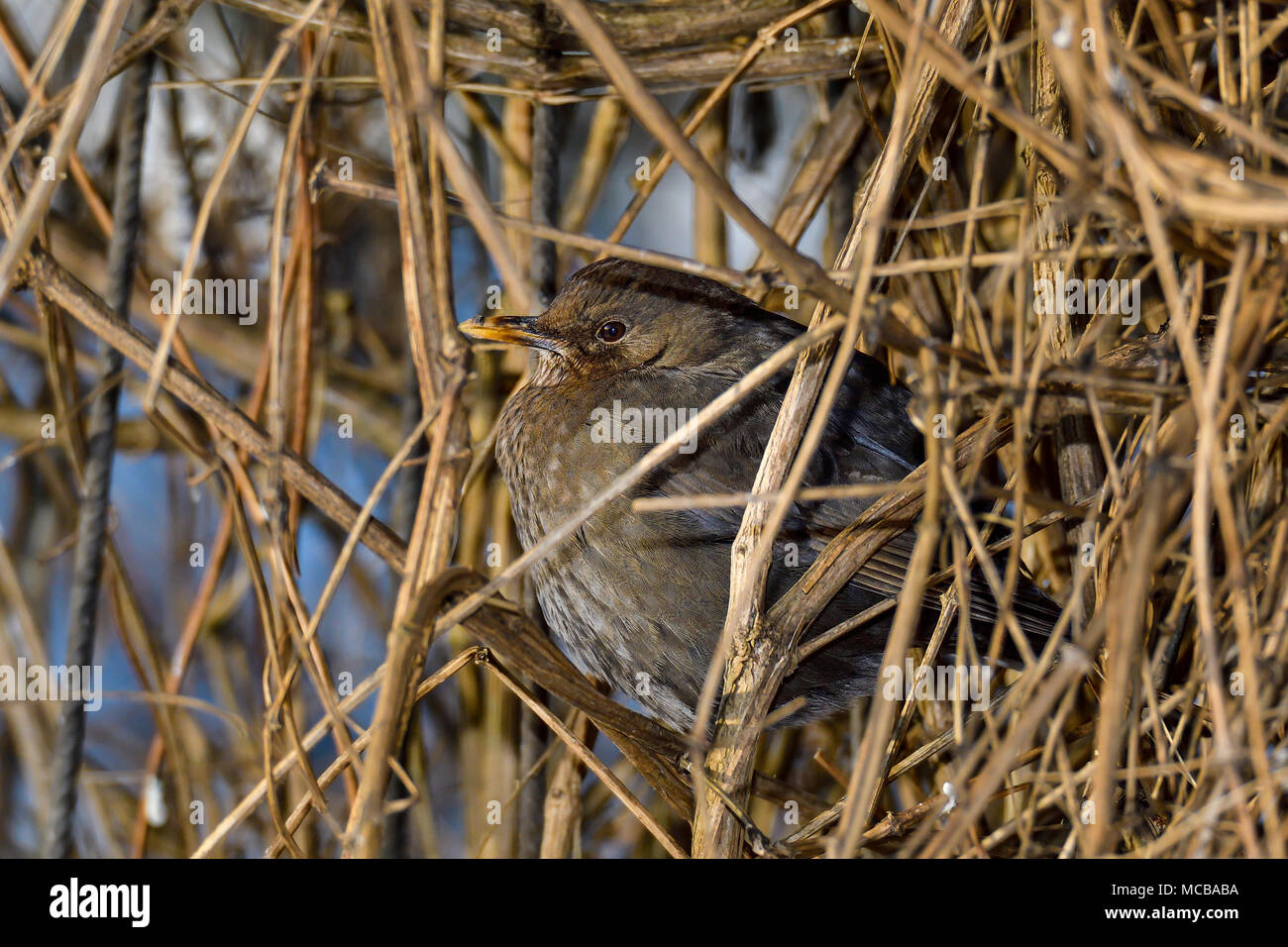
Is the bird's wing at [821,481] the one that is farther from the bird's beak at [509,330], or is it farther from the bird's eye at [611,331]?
the bird's beak at [509,330]

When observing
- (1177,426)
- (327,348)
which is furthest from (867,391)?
(327,348)

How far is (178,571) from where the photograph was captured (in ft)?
14.5

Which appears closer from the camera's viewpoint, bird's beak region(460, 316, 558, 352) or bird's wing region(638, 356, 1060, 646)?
bird's wing region(638, 356, 1060, 646)

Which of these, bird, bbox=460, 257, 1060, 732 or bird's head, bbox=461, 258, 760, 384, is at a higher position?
bird's head, bbox=461, 258, 760, 384

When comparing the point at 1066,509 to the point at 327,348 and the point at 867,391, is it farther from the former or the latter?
the point at 327,348

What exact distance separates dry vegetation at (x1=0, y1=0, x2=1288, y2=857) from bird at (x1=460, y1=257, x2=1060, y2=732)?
0.18 metres

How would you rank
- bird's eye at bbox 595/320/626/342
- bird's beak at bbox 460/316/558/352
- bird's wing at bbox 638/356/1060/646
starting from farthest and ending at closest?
bird's eye at bbox 595/320/626/342
bird's beak at bbox 460/316/558/352
bird's wing at bbox 638/356/1060/646

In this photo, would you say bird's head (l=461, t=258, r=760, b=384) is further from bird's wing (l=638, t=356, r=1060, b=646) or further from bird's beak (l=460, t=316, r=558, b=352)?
bird's wing (l=638, t=356, r=1060, b=646)

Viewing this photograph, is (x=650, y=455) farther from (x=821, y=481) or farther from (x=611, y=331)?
(x=611, y=331)

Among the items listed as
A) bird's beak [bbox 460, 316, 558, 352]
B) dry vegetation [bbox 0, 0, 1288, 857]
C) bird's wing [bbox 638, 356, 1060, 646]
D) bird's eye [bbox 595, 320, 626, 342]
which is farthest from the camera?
bird's eye [bbox 595, 320, 626, 342]

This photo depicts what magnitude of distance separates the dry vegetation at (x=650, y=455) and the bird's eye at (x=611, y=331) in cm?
30

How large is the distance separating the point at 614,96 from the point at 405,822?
2.23 m

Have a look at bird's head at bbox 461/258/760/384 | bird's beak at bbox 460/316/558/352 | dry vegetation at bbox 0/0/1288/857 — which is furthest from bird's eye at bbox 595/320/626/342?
dry vegetation at bbox 0/0/1288/857

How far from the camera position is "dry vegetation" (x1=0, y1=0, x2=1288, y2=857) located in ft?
5.38
